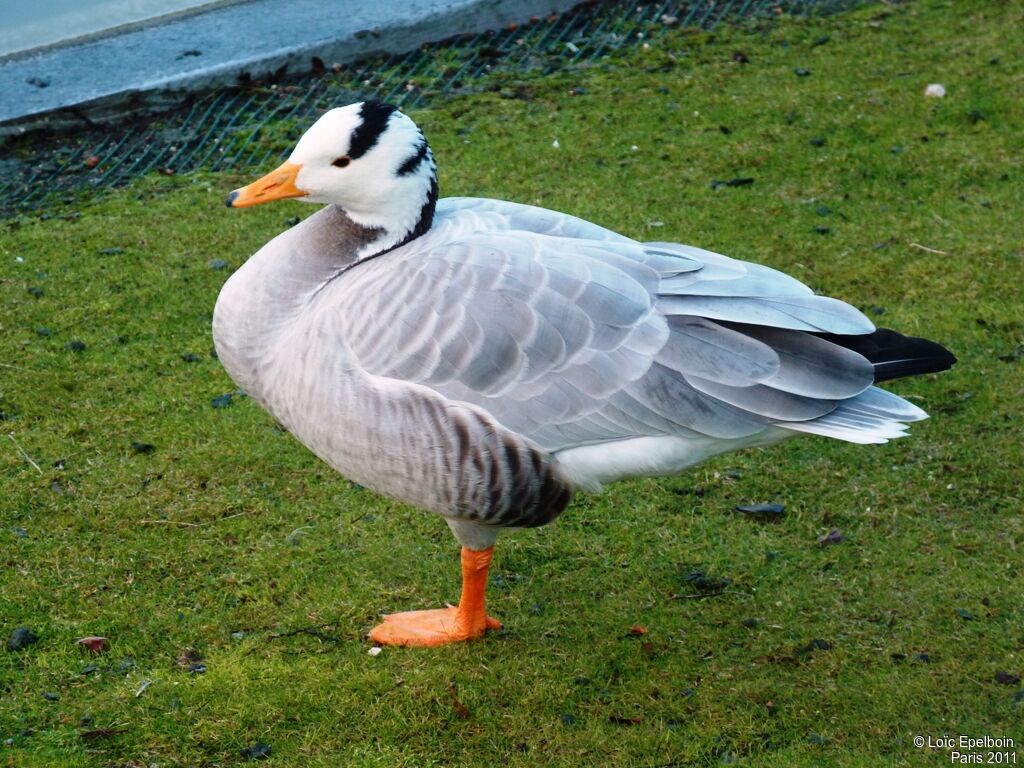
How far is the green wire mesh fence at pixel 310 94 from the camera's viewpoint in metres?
6.17

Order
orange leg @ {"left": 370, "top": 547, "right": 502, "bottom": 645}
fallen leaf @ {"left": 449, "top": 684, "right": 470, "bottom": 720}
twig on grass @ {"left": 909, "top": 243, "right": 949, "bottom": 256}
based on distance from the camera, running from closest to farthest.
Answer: fallen leaf @ {"left": 449, "top": 684, "right": 470, "bottom": 720}, orange leg @ {"left": 370, "top": 547, "right": 502, "bottom": 645}, twig on grass @ {"left": 909, "top": 243, "right": 949, "bottom": 256}

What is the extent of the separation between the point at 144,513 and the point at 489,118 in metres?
3.26

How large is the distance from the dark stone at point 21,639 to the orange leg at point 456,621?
101 cm

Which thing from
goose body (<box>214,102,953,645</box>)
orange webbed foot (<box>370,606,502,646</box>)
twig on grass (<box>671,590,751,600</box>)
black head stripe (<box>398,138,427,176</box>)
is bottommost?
orange webbed foot (<box>370,606,502,646</box>)

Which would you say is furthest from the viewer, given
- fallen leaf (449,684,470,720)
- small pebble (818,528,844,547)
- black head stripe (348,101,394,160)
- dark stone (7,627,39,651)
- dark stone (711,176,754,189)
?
dark stone (711,176,754,189)

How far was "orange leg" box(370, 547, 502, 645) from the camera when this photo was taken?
3.69m

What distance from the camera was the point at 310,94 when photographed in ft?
21.9

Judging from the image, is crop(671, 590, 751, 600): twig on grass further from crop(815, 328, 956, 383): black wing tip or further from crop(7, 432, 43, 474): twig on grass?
crop(7, 432, 43, 474): twig on grass

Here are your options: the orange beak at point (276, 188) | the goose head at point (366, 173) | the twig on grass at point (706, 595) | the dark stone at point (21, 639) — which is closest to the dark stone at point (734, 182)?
the twig on grass at point (706, 595)

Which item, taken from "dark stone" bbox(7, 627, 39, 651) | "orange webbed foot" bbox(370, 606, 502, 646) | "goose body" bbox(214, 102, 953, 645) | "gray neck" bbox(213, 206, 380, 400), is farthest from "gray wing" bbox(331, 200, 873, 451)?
"dark stone" bbox(7, 627, 39, 651)

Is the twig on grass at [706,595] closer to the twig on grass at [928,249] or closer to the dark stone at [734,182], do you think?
the twig on grass at [928,249]

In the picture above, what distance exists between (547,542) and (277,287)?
137cm

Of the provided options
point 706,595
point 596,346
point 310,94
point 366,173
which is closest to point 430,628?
point 706,595

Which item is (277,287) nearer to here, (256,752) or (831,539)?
(256,752)
